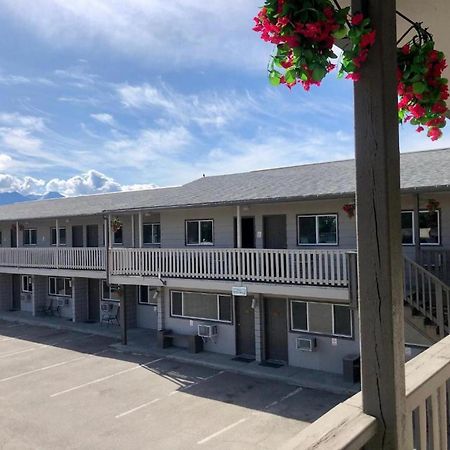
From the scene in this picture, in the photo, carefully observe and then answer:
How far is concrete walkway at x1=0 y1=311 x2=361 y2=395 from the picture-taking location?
45.7ft

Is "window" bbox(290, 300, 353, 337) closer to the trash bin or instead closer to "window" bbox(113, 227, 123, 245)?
the trash bin

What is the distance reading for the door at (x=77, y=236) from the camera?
24.8 m

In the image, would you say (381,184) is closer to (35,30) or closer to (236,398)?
(35,30)

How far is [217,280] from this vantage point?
16.1 m

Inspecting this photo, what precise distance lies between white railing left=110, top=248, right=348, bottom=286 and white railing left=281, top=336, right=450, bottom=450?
10951 mm

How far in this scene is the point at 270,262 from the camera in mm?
15086

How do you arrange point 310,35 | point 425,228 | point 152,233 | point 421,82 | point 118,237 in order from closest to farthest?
point 310,35
point 421,82
point 425,228
point 152,233
point 118,237

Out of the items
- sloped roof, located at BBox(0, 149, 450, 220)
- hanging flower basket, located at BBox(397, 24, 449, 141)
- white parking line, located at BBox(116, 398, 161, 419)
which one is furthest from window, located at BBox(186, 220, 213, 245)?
hanging flower basket, located at BBox(397, 24, 449, 141)

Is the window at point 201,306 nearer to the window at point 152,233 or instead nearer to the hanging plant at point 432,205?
the window at point 152,233

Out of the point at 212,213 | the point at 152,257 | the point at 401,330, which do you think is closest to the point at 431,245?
the point at 212,213

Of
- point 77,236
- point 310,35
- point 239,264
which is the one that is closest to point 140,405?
point 239,264

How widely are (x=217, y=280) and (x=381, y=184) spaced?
14.4 metres

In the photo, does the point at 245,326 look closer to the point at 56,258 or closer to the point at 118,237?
the point at 118,237

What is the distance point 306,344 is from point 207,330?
419 centimetres
